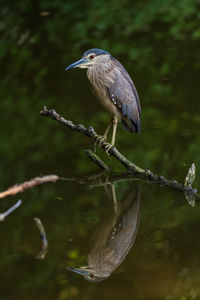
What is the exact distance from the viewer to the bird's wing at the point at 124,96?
18.9 ft

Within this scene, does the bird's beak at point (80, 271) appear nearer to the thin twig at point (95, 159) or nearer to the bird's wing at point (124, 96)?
the thin twig at point (95, 159)

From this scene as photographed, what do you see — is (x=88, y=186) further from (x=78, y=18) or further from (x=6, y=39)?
(x=78, y=18)

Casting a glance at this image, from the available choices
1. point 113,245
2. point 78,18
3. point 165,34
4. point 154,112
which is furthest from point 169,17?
point 113,245

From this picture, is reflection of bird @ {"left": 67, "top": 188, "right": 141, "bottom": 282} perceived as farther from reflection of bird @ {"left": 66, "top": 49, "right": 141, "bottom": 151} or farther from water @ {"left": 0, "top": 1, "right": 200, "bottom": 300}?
reflection of bird @ {"left": 66, "top": 49, "right": 141, "bottom": 151}

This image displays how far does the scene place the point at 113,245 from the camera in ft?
14.7

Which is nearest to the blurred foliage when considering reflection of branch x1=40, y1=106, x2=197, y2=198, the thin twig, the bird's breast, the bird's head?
the thin twig

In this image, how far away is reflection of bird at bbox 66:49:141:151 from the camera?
574cm

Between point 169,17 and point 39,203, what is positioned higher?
point 39,203

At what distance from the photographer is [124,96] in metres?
5.78

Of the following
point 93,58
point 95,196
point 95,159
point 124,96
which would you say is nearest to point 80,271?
point 95,196

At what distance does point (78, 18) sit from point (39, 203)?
24.6ft

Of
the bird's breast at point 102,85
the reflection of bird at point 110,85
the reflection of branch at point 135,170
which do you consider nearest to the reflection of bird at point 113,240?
the reflection of branch at point 135,170

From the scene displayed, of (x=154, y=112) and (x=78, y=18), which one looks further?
(x=78, y=18)

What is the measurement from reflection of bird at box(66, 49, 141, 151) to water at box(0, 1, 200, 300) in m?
0.57
